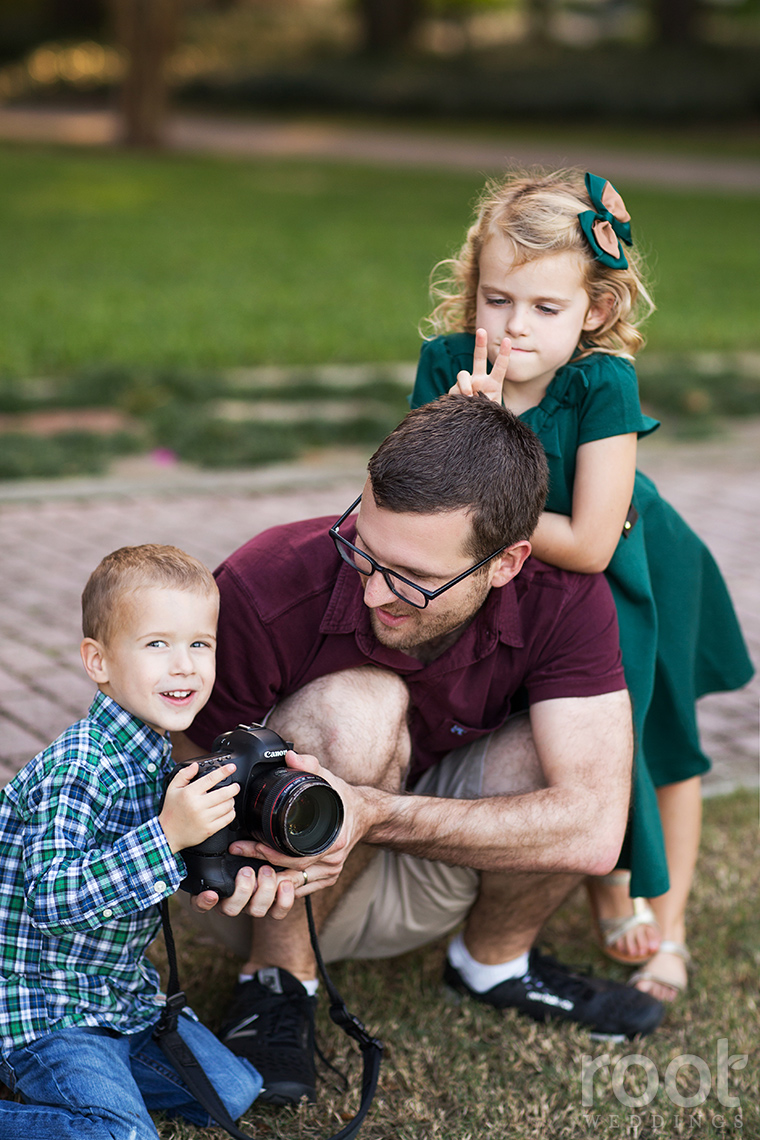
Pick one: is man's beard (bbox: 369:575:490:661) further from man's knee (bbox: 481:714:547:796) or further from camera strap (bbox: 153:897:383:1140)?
camera strap (bbox: 153:897:383:1140)

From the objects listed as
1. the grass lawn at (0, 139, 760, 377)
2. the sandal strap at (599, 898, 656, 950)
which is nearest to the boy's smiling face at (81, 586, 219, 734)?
the sandal strap at (599, 898, 656, 950)

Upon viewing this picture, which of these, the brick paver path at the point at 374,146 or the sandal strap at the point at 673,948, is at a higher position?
the sandal strap at the point at 673,948

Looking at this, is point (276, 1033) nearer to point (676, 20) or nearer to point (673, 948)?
point (673, 948)

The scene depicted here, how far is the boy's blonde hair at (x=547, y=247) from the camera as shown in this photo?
2725 mm

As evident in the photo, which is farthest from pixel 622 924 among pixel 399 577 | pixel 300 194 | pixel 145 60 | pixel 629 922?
pixel 145 60

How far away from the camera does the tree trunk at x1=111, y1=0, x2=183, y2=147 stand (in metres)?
18.3

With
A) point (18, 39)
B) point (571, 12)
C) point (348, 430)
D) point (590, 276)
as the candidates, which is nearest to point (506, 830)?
point (590, 276)

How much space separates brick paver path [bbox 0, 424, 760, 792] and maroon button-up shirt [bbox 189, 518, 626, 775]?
4.04 feet

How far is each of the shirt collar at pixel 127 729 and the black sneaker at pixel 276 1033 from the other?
629mm

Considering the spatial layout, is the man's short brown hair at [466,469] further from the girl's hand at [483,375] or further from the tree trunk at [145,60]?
the tree trunk at [145,60]

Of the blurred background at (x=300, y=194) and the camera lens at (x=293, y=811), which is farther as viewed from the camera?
the blurred background at (x=300, y=194)

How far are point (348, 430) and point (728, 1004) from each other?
4.33 m

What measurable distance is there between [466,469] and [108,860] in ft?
3.07

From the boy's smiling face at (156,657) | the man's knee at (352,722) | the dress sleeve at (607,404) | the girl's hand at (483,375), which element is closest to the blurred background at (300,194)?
the dress sleeve at (607,404)
